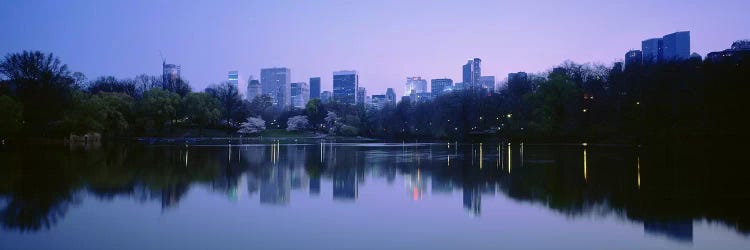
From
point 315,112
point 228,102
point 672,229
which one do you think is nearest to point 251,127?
point 228,102

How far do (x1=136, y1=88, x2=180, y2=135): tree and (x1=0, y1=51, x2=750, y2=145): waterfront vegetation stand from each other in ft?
0.47

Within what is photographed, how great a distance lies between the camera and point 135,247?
810cm

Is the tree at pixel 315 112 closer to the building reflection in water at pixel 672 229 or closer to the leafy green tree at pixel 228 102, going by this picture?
the leafy green tree at pixel 228 102

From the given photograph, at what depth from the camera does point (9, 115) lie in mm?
47844

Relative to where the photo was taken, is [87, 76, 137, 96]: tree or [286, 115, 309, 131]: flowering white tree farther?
[286, 115, 309, 131]: flowering white tree

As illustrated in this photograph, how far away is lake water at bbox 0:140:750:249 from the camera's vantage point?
872cm

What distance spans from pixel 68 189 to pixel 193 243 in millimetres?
8216

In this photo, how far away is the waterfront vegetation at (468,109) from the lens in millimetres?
49219

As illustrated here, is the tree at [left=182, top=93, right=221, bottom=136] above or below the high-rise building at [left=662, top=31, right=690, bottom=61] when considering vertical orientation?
below

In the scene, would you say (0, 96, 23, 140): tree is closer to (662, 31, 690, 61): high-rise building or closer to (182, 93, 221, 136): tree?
(182, 93, 221, 136): tree

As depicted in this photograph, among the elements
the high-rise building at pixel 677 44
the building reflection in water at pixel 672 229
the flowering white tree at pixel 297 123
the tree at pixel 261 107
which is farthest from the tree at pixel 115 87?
the high-rise building at pixel 677 44

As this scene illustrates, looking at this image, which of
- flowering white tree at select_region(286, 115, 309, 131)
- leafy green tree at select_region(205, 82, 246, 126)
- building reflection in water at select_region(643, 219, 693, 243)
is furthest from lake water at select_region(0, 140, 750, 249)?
flowering white tree at select_region(286, 115, 309, 131)

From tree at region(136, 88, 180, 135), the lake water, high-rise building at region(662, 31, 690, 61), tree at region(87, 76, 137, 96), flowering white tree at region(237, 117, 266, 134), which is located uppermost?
high-rise building at region(662, 31, 690, 61)

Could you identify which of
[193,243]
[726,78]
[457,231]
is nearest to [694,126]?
[726,78]
